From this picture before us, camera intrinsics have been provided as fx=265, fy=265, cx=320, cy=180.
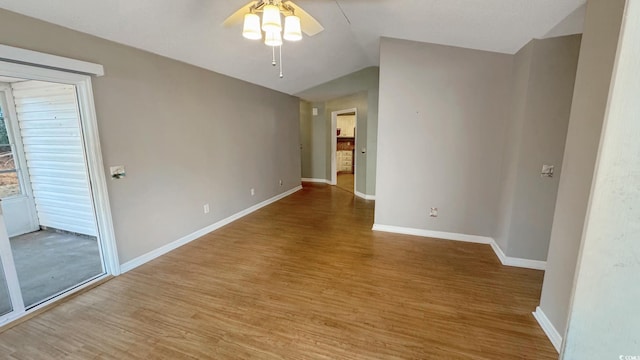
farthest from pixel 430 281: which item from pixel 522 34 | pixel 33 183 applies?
pixel 33 183

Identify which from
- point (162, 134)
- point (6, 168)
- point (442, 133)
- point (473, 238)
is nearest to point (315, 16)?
point (442, 133)

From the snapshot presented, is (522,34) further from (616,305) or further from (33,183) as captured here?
(33,183)

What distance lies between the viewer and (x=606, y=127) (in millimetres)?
729

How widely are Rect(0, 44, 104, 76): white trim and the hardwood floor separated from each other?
2.00 m

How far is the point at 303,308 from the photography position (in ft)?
7.32

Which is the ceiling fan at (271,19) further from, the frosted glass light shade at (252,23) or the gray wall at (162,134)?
the gray wall at (162,134)

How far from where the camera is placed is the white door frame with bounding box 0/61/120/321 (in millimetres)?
2148

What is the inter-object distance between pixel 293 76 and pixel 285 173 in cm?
222

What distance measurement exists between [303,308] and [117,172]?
2299mm

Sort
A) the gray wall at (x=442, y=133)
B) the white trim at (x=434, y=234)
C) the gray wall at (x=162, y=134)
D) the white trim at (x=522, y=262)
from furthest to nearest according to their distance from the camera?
the white trim at (x=434, y=234) → the gray wall at (x=442, y=133) → the white trim at (x=522, y=262) → the gray wall at (x=162, y=134)

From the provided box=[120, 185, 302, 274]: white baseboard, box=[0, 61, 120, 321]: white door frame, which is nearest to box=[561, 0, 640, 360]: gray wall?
box=[0, 61, 120, 321]: white door frame

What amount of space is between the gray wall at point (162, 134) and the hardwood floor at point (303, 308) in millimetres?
506

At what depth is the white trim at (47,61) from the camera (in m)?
1.89

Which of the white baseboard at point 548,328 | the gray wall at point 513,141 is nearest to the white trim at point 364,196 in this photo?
the gray wall at point 513,141
